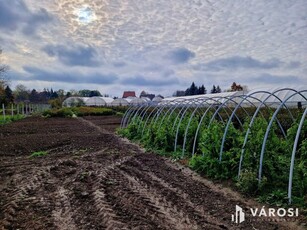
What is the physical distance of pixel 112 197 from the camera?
16.2ft

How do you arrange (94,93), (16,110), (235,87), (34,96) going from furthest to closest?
(94,93), (34,96), (235,87), (16,110)

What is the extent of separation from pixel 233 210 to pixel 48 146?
27.4 feet

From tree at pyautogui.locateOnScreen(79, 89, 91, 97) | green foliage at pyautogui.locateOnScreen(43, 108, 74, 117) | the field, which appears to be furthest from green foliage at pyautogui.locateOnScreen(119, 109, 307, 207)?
tree at pyautogui.locateOnScreen(79, 89, 91, 97)

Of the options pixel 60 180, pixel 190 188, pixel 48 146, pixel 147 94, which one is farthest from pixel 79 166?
pixel 147 94

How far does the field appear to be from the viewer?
3.98 m

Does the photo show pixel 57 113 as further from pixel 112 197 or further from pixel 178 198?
pixel 178 198

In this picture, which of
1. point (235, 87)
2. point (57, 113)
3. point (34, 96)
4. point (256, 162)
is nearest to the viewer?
point (256, 162)

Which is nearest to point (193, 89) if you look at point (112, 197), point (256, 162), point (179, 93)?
point (179, 93)

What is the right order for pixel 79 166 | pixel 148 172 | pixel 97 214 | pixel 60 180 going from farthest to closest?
pixel 79 166 < pixel 148 172 < pixel 60 180 < pixel 97 214

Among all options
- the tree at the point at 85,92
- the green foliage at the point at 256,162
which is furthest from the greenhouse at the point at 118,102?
the green foliage at the point at 256,162

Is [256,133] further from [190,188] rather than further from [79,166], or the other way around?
[79,166]

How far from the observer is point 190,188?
18.5 ft

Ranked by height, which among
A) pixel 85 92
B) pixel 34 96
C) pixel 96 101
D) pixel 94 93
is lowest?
pixel 96 101

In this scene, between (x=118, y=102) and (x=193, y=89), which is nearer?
(x=118, y=102)
